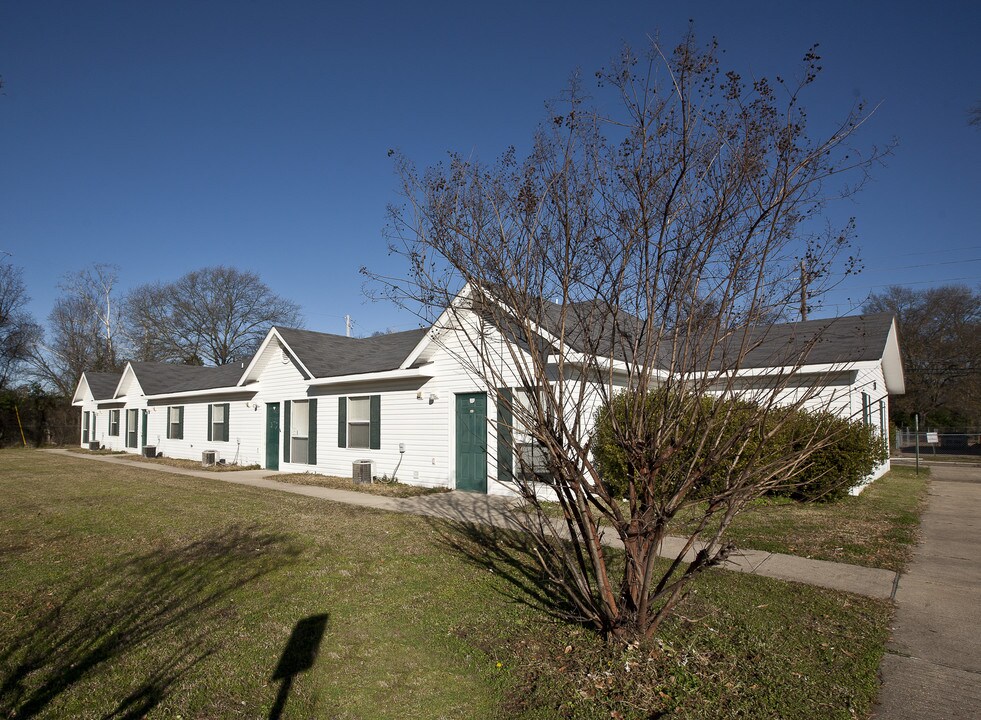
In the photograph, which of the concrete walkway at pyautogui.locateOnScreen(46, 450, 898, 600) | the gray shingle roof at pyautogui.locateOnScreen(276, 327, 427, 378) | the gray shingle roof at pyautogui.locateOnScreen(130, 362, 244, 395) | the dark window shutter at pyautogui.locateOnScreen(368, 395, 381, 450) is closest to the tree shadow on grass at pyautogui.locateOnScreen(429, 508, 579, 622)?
the concrete walkway at pyautogui.locateOnScreen(46, 450, 898, 600)

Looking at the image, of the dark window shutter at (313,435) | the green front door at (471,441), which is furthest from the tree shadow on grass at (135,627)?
the dark window shutter at (313,435)

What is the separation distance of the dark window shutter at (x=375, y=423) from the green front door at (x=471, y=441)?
250cm

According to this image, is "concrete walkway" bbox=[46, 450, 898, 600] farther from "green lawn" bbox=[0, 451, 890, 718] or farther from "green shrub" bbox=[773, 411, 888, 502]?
"green shrub" bbox=[773, 411, 888, 502]

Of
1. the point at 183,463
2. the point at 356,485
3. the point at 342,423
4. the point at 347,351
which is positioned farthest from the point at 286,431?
the point at 183,463

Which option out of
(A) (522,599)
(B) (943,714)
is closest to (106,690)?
(A) (522,599)

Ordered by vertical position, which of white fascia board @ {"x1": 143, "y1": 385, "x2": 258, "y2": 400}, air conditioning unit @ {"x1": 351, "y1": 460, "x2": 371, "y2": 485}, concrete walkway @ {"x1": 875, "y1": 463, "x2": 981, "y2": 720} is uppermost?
white fascia board @ {"x1": 143, "y1": 385, "x2": 258, "y2": 400}

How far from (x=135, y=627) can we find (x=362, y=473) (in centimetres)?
962

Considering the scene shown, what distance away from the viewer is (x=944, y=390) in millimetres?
39594

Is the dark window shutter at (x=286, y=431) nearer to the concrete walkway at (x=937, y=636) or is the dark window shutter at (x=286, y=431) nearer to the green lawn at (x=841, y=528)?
the green lawn at (x=841, y=528)

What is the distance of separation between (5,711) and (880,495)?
13.8m

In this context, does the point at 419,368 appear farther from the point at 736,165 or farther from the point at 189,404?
the point at 189,404

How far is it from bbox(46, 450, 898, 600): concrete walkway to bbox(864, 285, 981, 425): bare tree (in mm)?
36690

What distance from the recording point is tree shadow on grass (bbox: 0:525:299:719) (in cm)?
382

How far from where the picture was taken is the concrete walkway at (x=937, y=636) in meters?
3.65
